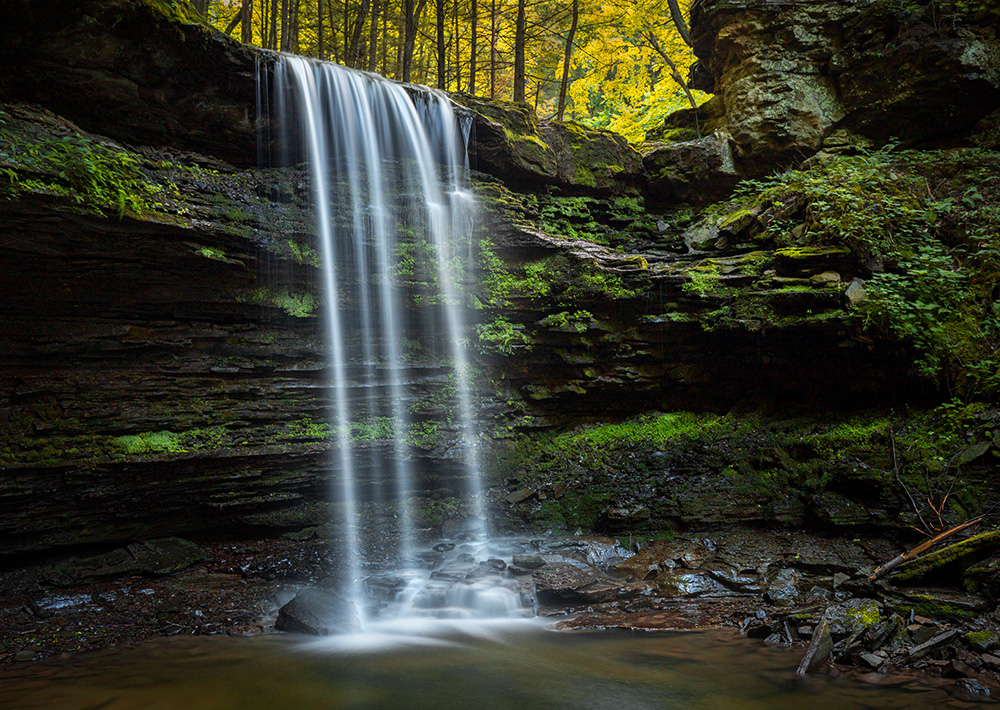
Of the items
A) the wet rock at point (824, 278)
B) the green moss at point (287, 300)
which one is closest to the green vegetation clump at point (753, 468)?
the wet rock at point (824, 278)

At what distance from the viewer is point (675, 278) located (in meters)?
7.61

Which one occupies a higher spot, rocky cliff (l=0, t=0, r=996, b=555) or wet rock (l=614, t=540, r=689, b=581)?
rocky cliff (l=0, t=0, r=996, b=555)

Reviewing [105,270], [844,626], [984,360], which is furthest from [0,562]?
[984,360]

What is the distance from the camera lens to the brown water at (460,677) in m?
3.55

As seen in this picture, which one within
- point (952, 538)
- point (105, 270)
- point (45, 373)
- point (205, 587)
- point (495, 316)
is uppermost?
point (105, 270)

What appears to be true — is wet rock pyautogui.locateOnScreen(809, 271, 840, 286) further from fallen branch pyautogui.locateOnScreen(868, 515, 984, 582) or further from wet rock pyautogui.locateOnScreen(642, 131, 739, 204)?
fallen branch pyautogui.locateOnScreen(868, 515, 984, 582)

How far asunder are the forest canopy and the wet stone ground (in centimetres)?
883

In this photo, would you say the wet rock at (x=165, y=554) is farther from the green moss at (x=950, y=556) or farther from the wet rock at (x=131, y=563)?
the green moss at (x=950, y=556)

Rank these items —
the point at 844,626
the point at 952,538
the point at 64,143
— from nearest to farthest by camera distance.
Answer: the point at 844,626 < the point at 952,538 < the point at 64,143

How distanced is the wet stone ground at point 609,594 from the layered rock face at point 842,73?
23.3ft

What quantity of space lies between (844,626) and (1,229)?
8550 millimetres

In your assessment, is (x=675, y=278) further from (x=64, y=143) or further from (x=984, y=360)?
(x=64, y=143)

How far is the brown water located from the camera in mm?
3555

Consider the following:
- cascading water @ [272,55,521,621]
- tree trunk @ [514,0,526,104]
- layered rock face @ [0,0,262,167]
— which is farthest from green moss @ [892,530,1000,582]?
tree trunk @ [514,0,526,104]
